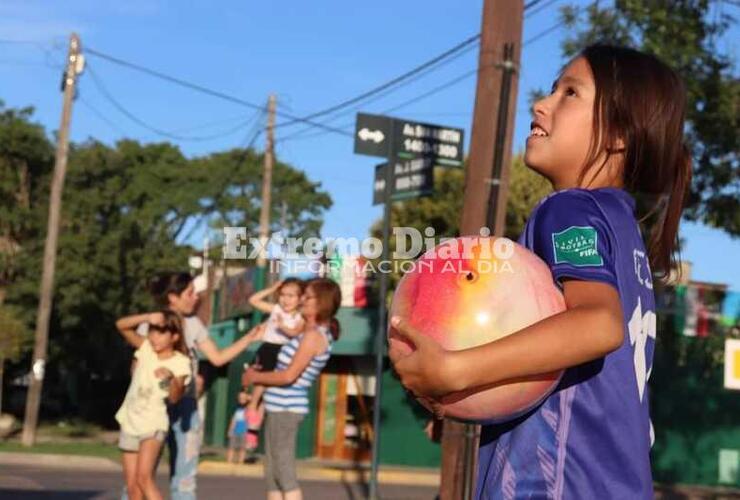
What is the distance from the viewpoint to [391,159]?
41.1 feet

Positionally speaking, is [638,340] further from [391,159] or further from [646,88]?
[391,159]

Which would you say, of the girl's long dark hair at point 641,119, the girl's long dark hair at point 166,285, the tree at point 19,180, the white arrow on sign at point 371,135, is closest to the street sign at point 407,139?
the white arrow on sign at point 371,135

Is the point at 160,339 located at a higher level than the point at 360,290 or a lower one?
lower

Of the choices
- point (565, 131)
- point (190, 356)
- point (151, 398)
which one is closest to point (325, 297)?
point (190, 356)

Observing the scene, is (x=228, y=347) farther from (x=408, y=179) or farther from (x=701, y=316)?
(x=701, y=316)

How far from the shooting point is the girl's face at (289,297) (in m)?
9.08

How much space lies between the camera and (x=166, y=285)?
8.88m

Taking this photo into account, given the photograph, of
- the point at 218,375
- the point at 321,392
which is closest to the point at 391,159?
the point at 321,392

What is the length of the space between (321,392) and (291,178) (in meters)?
37.1

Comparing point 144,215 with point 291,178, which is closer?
point 144,215

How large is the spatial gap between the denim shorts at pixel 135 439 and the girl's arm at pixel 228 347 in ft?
2.34

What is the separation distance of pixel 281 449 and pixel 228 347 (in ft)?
3.25

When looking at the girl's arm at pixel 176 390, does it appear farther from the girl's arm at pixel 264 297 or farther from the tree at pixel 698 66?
the tree at pixel 698 66

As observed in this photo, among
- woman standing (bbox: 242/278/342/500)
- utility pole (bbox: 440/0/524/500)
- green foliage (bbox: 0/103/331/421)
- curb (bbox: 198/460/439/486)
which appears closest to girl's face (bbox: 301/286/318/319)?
woman standing (bbox: 242/278/342/500)
